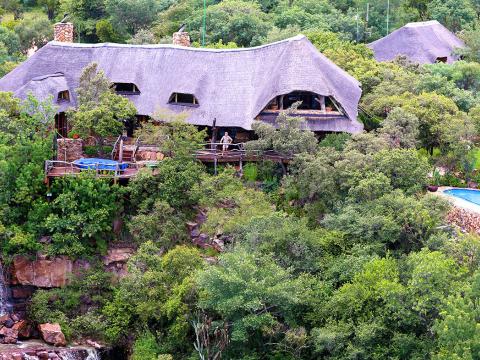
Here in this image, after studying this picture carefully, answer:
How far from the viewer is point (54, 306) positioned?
3738cm

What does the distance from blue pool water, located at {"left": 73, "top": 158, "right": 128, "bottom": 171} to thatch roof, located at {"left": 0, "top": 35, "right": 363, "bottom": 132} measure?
4.19m

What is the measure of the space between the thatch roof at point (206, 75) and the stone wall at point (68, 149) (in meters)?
3.59

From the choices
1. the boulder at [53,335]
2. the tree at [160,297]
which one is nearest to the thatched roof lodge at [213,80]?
the tree at [160,297]

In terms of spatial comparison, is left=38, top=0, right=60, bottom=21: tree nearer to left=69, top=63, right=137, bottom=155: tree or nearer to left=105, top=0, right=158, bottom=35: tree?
left=105, top=0, right=158, bottom=35: tree

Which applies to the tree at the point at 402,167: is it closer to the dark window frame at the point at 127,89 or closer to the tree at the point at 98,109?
the tree at the point at 98,109

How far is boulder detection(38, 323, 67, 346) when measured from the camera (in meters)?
35.5

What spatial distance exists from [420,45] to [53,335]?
34013 millimetres

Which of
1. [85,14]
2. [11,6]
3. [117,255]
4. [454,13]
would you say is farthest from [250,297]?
[11,6]

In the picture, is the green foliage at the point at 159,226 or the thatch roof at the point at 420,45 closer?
the green foliage at the point at 159,226

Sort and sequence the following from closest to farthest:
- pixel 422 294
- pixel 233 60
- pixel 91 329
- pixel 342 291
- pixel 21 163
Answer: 1. pixel 422 294
2. pixel 342 291
3. pixel 91 329
4. pixel 21 163
5. pixel 233 60

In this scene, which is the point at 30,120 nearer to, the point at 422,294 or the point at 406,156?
the point at 406,156

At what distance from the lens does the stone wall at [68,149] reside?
1598 inches

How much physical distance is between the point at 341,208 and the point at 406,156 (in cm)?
358

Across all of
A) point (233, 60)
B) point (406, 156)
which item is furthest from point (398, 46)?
point (406, 156)
